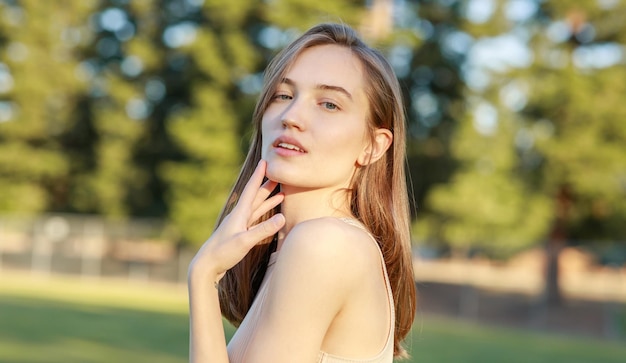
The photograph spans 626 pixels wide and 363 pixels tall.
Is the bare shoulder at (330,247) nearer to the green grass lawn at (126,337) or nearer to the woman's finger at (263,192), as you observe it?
the woman's finger at (263,192)

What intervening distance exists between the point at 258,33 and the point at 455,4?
794 centimetres

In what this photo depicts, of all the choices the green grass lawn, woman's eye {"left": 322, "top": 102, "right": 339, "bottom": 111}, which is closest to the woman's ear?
woman's eye {"left": 322, "top": 102, "right": 339, "bottom": 111}

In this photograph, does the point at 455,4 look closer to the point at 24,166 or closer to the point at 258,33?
the point at 258,33

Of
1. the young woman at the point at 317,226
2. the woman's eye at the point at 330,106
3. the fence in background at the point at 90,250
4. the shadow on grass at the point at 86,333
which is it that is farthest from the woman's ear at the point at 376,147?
the fence in background at the point at 90,250

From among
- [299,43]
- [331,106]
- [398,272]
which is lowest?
[398,272]

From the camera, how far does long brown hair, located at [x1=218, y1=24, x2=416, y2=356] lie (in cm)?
205

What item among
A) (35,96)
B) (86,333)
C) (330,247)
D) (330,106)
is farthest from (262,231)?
(35,96)

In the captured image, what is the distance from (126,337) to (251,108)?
21233 millimetres

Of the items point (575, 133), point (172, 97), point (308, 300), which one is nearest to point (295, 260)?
point (308, 300)

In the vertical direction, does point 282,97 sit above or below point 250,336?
above

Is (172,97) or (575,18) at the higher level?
(575,18)

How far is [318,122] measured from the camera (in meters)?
1.95

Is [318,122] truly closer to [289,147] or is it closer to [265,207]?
[289,147]

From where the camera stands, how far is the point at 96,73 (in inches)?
1642
